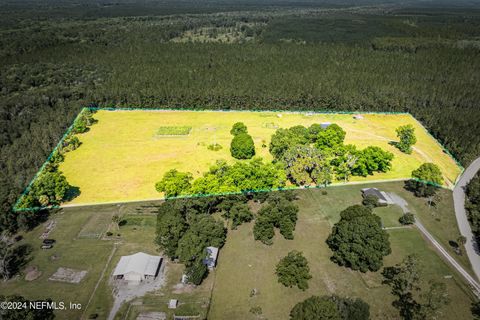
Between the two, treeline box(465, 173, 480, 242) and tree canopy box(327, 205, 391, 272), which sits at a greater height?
tree canopy box(327, 205, 391, 272)

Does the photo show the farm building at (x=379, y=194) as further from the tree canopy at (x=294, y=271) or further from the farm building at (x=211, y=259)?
the farm building at (x=211, y=259)

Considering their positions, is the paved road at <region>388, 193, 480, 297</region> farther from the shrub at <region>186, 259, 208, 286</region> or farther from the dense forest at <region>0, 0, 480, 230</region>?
the shrub at <region>186, 259, 208, 286</region>

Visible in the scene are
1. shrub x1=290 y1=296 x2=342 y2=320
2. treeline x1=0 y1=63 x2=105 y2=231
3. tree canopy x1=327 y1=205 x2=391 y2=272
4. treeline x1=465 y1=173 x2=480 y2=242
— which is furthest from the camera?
treeline x1=0 y1=63 x2=105 y2=231

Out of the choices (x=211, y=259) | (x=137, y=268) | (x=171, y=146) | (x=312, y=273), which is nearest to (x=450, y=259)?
(x=312, y=273)

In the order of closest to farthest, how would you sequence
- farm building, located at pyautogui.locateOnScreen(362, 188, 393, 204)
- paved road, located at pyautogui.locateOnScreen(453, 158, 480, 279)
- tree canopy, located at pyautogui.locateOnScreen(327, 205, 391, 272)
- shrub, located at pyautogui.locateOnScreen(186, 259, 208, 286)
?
shrub, located at pyautogui.locateOnScreen(186, 259, 208, 286) < tree canopy, located at pyautogui.locateOnScreen(327, 205, 391, 272) < paved road, located at pyautogui.locateOnScreen(453, 158, 480, 279) < farm building, located at pyautogui.locateOnScreen(362, 188, 393, 204)

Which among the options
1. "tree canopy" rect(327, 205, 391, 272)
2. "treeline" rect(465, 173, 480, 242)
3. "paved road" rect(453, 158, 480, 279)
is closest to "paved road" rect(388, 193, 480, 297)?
"paved road" rect(453, 158, 480, 279)

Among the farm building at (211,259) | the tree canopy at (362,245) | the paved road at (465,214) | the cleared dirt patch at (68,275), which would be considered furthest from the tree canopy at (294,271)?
the cleared dirt patch at (68,275)

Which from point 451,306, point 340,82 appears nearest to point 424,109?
point 340,82

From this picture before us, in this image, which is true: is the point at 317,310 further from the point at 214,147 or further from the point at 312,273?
the point at 214,147
